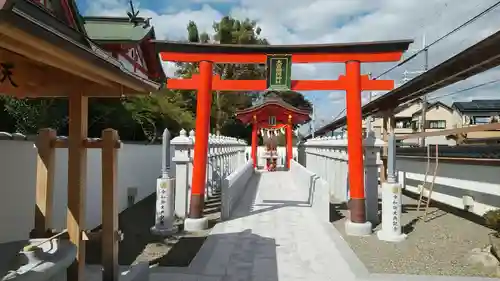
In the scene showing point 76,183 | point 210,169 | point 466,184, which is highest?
point 76,183

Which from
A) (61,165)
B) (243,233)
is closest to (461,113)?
(243,233)

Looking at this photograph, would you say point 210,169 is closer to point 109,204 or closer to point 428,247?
point 428,247

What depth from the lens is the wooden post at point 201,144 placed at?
805 cm

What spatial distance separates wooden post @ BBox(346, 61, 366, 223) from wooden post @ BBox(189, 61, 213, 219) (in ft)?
9.59

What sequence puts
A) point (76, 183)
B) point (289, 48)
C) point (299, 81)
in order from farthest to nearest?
point (299, 81)
point (289, 48)
point (76, 183)

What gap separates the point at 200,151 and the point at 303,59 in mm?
2991

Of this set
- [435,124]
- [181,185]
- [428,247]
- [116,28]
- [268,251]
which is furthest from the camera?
[435,124]

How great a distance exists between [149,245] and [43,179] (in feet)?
9.72

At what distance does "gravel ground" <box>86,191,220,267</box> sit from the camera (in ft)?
18.9

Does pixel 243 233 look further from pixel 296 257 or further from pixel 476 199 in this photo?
pixel 476 199

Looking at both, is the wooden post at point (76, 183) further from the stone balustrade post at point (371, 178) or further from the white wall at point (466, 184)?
the white wall at point (466, 184)

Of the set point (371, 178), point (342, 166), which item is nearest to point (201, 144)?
point (371, 178)

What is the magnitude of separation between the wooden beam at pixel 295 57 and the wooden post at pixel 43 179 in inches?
199

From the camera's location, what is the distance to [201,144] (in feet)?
27.5
